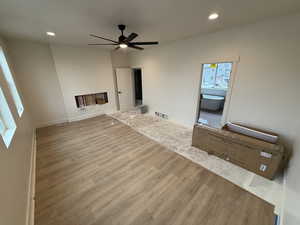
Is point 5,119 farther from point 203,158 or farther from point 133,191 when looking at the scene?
point 203,158

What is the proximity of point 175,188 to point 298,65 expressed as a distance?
2.87 metres

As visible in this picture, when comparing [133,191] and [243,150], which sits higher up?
[243,150]

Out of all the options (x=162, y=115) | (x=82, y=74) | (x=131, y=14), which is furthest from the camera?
(x=162, y=115)

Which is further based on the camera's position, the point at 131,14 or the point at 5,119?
the point at 131,14

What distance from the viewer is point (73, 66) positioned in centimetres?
425

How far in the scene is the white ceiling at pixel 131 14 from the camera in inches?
68.3

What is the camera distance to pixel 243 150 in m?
2.21

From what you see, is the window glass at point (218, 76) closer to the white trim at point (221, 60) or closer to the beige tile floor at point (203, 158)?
the white trim at point (221, 60)

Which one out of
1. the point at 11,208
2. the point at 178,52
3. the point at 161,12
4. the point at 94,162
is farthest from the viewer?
the point at 178,52

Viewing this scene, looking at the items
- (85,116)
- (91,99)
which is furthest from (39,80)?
(85,116)

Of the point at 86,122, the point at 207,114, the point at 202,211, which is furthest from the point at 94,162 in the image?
the point at 207,114

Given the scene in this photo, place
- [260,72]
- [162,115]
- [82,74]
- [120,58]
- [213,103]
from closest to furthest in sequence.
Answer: [260,72] < [82,74] < [162,115] < [213,103] < [120,58]

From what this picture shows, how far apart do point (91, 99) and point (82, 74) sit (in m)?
1.00

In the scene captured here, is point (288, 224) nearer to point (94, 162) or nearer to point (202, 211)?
point (202, 211)
